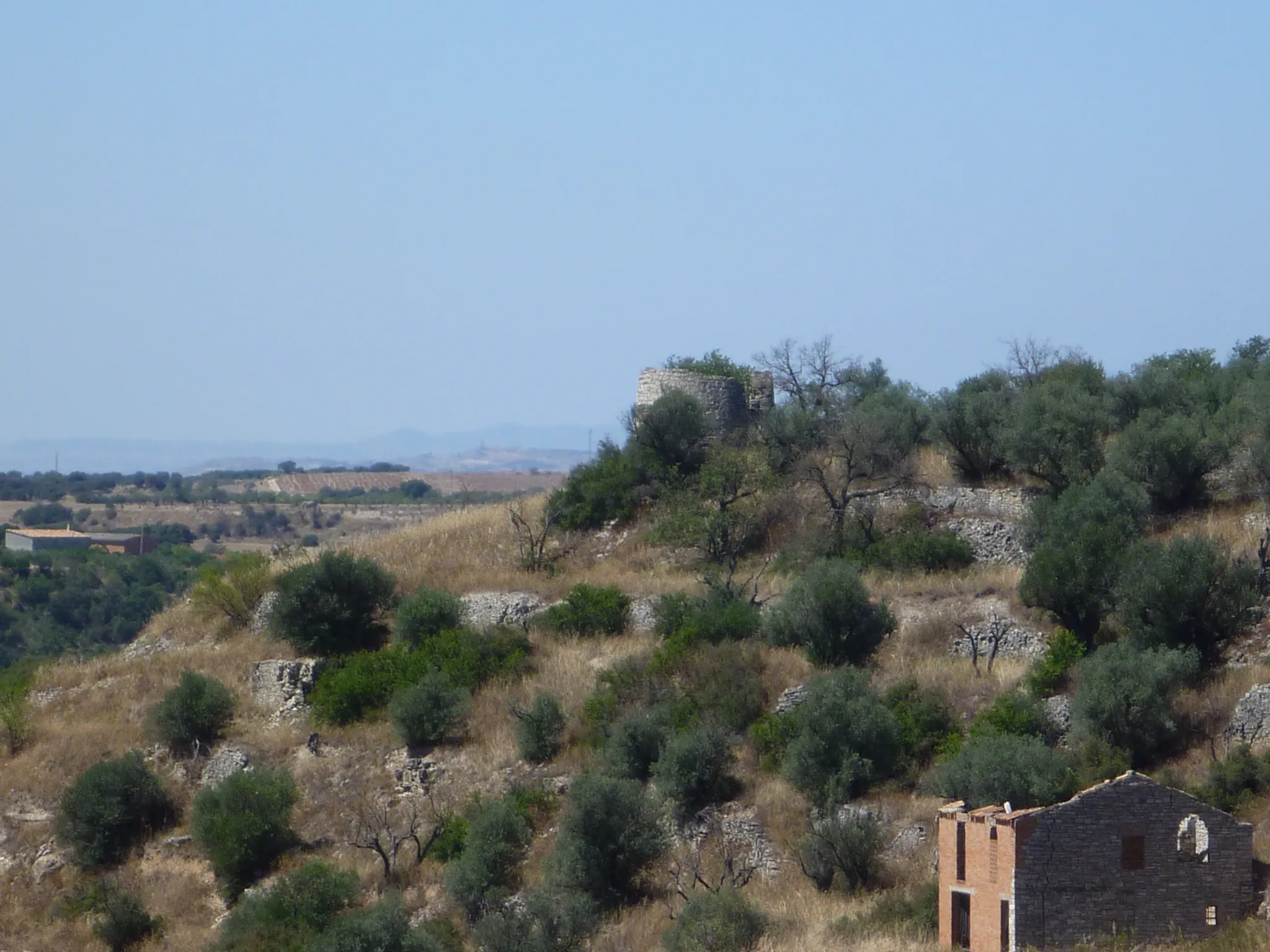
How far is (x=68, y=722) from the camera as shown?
101ft

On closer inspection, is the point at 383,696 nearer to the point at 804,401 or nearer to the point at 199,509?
the point at 804,401

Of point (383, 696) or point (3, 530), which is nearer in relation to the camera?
point (383, 696)

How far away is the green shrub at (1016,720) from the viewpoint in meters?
23.2

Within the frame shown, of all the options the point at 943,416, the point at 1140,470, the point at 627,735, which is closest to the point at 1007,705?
the point at 627,735

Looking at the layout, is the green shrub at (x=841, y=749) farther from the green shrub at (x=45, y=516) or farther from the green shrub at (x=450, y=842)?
the green shrub at (x=45, y=516)

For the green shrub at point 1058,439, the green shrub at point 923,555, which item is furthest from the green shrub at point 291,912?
Answer: the green shrub at point 1058,439

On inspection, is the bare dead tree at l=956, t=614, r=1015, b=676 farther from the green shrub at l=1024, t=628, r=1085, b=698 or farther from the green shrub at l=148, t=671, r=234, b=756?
the green shrub at l=148, t=671, r=234, b=756

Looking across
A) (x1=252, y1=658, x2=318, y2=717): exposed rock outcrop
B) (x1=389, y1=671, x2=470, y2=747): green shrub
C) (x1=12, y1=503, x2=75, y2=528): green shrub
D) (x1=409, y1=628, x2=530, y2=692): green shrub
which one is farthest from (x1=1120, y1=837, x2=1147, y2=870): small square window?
(x1=12, y1=503, x2=75, y2=528): green shrub

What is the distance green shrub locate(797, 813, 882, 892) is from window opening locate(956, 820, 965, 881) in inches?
95.2

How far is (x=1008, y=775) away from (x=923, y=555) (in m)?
9.46

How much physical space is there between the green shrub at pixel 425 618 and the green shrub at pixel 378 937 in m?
9.71

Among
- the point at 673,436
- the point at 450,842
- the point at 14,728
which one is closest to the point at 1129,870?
the point at 450,842

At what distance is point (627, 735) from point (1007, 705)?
572cm

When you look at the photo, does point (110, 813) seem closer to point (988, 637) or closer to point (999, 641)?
point (988, 637)
